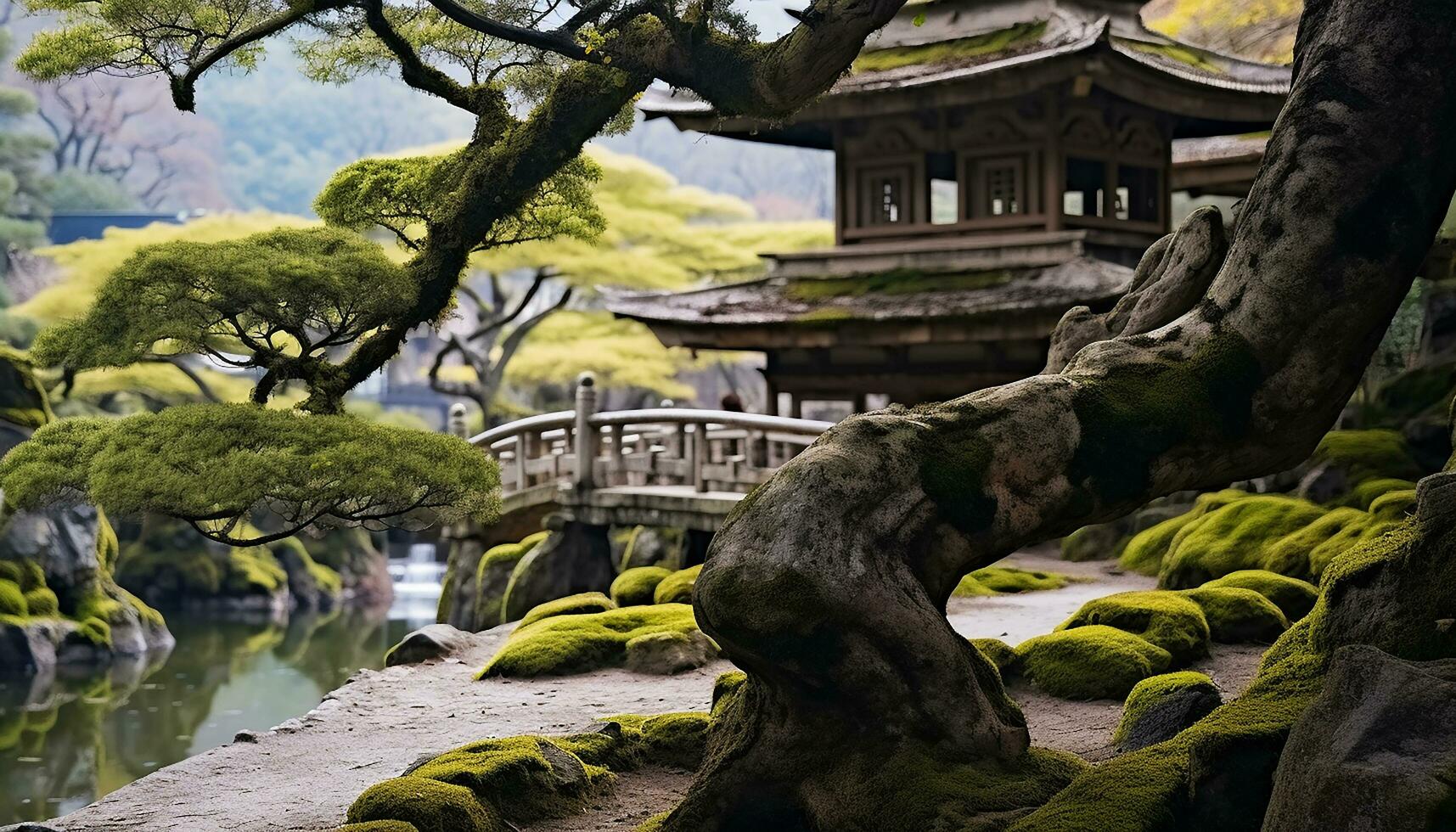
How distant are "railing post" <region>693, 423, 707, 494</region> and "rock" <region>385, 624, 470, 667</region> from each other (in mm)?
3396

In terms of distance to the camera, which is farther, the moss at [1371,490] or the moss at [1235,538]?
the moss at [1371,490]

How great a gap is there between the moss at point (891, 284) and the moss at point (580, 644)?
5884 mm

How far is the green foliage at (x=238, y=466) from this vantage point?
7.62 meters

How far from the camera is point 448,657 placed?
14.4 m

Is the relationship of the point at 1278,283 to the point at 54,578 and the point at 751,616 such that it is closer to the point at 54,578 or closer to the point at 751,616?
the point at 751,616

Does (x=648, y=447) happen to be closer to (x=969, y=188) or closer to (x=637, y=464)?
(x=637, y=464)

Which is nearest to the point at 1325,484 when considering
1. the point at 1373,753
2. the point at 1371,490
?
the point at 1371,490

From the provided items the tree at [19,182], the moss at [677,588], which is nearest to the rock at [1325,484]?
the moss at [677,588]

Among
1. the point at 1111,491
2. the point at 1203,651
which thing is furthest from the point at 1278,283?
the point at 1203,651

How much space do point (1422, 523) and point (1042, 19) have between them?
14299mm

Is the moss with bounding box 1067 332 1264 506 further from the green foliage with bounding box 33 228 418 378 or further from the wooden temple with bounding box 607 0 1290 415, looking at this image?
the wooden temple with bounding box 607 0 1290 415

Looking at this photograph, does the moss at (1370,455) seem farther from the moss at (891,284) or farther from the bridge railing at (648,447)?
the bridge railing at (648,447)

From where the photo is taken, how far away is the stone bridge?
16109 millimetres

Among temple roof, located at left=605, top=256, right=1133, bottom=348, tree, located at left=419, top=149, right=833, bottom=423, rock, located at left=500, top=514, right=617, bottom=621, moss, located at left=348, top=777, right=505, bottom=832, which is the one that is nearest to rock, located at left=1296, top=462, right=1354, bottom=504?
temple roof, located at left=605, top=256, right=1133, bottom=348
